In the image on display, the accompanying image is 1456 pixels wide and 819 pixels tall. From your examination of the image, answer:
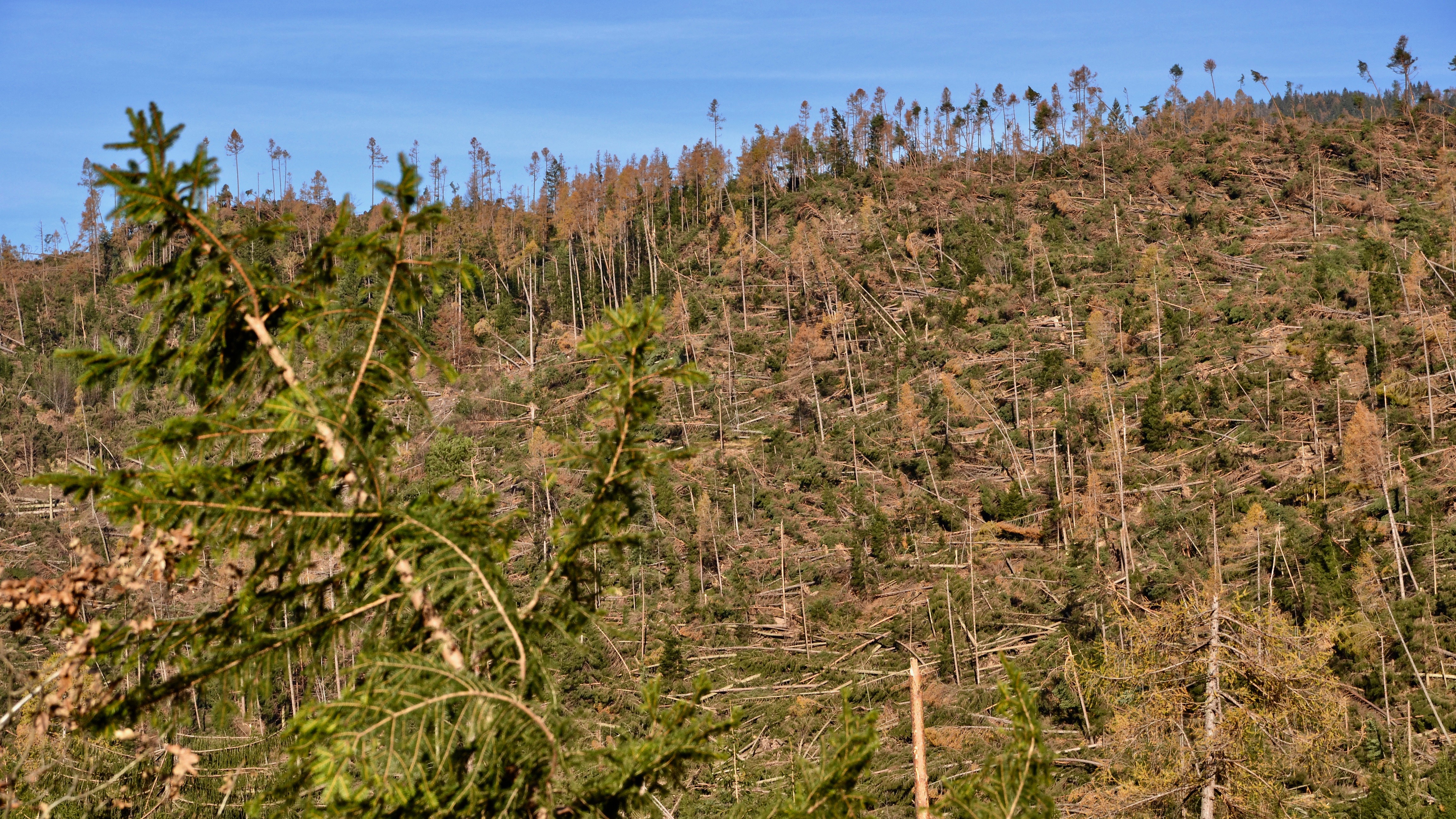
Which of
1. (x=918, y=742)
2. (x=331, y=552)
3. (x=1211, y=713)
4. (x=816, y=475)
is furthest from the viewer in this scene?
(x=816, y=475)

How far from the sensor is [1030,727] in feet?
13.4

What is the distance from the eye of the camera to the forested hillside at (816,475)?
317 centimetres

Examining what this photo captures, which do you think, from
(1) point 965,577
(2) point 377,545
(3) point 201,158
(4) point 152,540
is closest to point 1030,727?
(2) point 377,545

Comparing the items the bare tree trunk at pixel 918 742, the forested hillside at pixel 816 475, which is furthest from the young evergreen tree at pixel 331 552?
the bare tree trunk at pixel 918 742

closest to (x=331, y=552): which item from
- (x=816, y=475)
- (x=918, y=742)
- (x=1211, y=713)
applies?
(x=918, y=742)

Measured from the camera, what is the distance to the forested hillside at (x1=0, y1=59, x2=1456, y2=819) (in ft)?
10.4

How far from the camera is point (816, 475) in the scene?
38188mm

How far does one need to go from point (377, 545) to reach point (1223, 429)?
36.8 meters

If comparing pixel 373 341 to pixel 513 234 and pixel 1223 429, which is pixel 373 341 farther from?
pixel 513 234

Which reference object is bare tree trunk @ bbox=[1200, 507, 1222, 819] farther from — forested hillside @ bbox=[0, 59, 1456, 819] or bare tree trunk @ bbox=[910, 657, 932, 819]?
bare tree trunk @ bbox=[910, 657, 932, 819]

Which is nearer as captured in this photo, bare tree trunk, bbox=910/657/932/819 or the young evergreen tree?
the young evergreen tree

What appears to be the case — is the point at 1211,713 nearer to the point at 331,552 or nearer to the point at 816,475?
the point at 331,552

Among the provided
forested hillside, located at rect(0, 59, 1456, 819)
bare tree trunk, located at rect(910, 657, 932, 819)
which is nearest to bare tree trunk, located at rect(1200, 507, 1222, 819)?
forested hillside, located at rect(0, 59, 1456, 819)

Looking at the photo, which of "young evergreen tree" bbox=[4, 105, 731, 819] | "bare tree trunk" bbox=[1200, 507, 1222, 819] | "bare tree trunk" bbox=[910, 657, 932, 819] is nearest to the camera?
"young evergreen tree" bbox=[4, 105, 731, 819]
